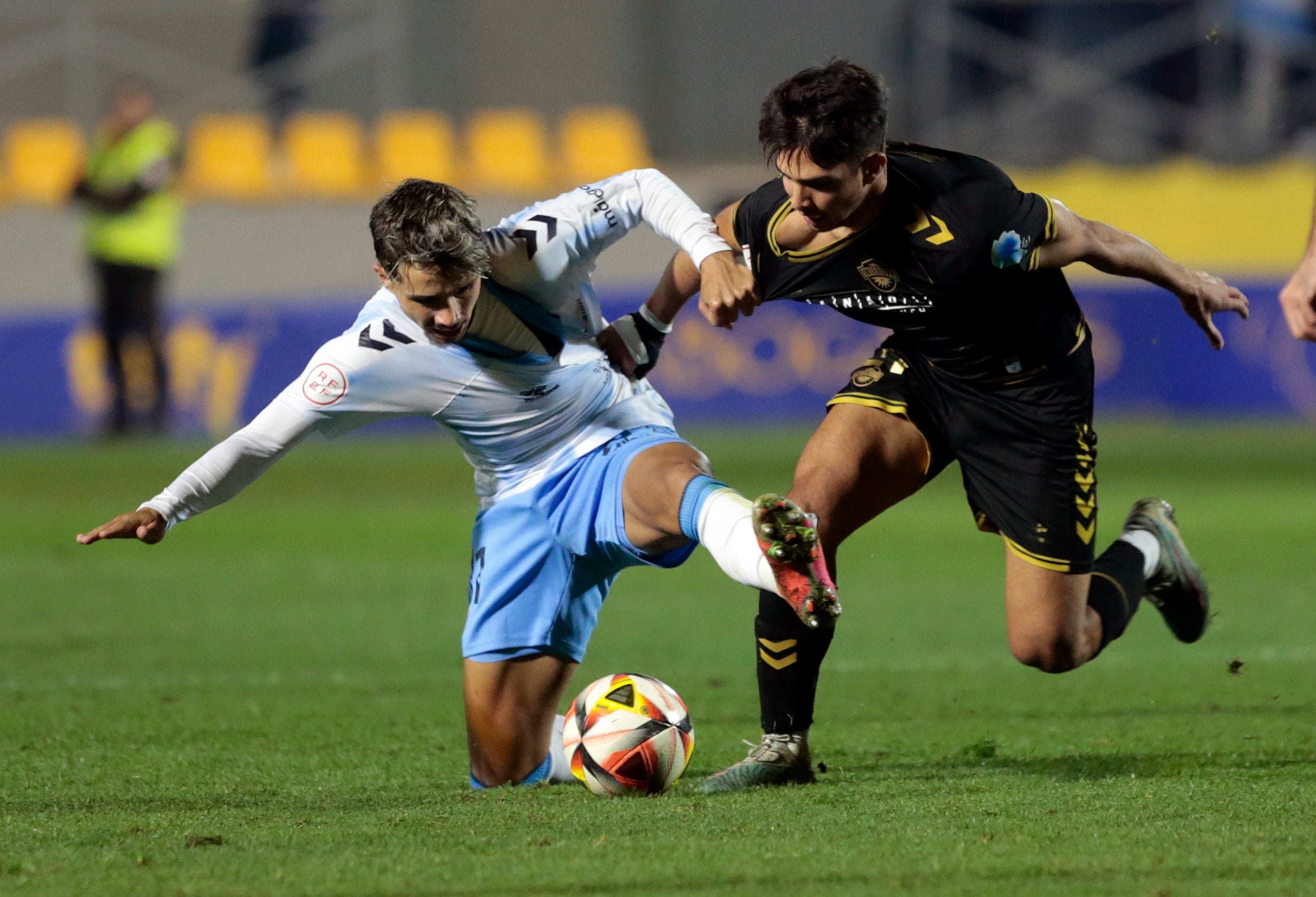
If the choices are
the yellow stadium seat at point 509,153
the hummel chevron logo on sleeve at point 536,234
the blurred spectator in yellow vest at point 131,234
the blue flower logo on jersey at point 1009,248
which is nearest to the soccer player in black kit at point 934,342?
the blue flower logo on jersey at point 1009,248

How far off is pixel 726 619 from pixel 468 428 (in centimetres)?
381

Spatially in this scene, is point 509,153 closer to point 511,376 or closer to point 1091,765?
point 511,376

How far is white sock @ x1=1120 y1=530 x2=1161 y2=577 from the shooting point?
18.7 ft

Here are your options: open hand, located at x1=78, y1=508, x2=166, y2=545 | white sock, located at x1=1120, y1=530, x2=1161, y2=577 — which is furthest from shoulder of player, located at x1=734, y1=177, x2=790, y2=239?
white sock, located at x1=1120, y1=530, x2=1161, y2=577

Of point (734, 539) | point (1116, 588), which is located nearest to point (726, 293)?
point (734, 539)

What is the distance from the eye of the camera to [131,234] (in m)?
16.2

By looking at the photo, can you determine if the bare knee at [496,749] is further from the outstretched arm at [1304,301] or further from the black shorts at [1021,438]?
the outstretched arm at [1304,301]

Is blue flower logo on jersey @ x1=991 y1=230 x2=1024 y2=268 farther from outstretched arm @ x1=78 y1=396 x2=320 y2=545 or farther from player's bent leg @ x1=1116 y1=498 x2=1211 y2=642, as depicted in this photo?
outstretched arm @ x1=78 y1=396 x2=320 y2=545

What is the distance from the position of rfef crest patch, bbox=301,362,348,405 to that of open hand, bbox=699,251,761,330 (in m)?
0.97

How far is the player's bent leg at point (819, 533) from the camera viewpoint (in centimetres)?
471

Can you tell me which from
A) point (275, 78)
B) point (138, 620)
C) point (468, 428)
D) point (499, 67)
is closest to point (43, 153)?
point (275, 78)

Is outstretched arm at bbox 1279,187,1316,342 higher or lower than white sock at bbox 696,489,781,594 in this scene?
higher

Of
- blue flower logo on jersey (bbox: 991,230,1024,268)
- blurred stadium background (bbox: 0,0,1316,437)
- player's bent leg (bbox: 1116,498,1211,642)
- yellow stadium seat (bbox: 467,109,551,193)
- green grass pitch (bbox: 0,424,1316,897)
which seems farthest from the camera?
yellow stadium seat (bbox: 467,109,551,193)

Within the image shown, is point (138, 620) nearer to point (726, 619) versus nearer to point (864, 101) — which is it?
point (726, 619)
